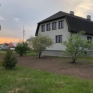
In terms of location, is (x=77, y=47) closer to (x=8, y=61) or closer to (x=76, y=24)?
(x=8, y=61)

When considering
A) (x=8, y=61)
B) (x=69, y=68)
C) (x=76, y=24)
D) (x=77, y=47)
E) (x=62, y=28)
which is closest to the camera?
(x=8, y=61)

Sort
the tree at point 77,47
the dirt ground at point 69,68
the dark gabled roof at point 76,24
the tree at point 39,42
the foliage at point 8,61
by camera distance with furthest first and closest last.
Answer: the dark gabled roof at point 76,24
the tree at point 39,42
the tree at point 77,47
the foliage at point 8,61
the dirt ground at point 69,68

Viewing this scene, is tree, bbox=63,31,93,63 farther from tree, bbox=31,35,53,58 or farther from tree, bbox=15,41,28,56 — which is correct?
tree, bbox=15,41,28,56

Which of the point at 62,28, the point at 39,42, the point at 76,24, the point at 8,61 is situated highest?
the point at 76,24

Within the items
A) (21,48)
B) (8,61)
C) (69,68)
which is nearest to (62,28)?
(21,48)

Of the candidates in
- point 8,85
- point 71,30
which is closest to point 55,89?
point 8,85

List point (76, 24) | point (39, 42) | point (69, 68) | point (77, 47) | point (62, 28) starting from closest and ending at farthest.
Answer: point (69, 68), point (77, 47), point (39, 42), point (76, 24), point (62, 28)

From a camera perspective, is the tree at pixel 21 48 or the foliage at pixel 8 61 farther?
the tree at pixel 21 48

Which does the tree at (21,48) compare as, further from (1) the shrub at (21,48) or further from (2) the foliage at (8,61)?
(2) the foliage at (8,61)

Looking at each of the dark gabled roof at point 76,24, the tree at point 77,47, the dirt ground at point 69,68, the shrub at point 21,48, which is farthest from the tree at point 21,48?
the tree at point 77,47

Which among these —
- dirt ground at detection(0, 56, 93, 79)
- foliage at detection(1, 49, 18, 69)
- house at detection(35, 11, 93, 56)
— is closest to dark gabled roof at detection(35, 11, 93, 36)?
house at detection(35, 11, 93, 56)

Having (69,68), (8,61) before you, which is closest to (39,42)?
(69,68)

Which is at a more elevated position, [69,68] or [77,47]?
[77,47]

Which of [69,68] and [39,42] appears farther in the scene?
[39,42]
